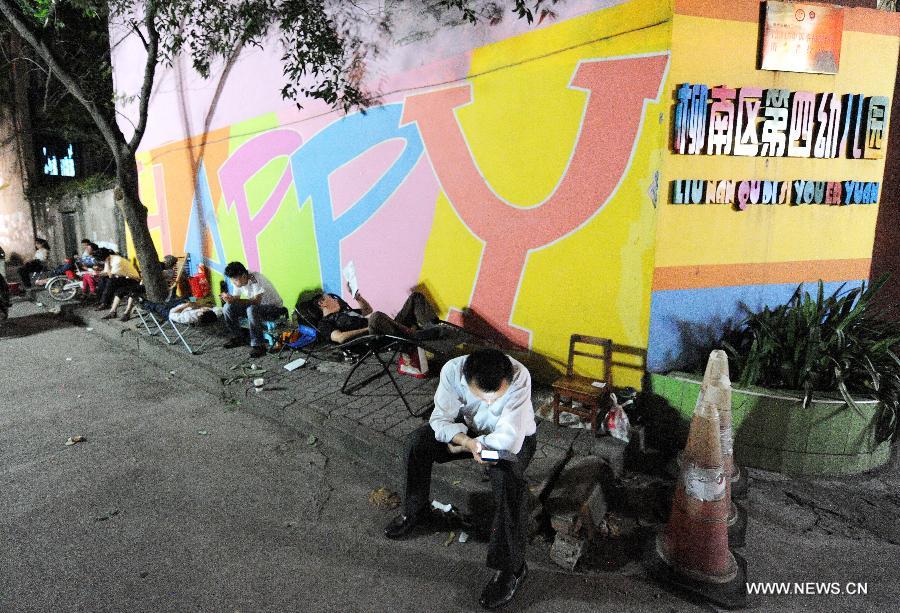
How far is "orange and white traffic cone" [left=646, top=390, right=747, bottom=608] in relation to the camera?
2848 millimetres

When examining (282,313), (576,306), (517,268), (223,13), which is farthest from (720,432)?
(223,13)

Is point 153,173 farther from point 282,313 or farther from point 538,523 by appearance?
point 538,523

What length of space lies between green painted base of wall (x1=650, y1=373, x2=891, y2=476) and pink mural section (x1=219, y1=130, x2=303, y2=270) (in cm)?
655

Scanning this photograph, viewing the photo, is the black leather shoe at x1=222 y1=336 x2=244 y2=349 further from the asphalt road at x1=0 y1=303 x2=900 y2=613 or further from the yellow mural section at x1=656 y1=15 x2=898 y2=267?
the yellow mural section at x1=656 y1=15 x2=898 y2=267

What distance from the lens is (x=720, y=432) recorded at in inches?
118

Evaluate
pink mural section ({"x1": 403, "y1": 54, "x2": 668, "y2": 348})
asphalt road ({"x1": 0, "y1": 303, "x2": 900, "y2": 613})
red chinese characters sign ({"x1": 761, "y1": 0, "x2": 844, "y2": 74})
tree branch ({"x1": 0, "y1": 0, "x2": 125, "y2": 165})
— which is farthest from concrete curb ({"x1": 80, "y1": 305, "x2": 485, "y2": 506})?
red chinese characters sign ({"x1": 761, "y1": 0, "x2": 844, "y2": 74})

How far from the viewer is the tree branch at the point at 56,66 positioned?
7.81 metres

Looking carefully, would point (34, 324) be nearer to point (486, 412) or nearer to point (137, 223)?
point (137, 223)

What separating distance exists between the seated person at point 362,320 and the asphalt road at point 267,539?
1306mm

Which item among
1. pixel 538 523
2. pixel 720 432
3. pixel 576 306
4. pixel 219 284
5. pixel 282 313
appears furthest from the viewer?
pixel 219 284

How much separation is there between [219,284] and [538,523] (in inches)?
341

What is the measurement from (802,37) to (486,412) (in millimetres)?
3907

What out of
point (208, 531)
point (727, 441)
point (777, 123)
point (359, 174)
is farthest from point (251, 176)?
point (727, 441)
